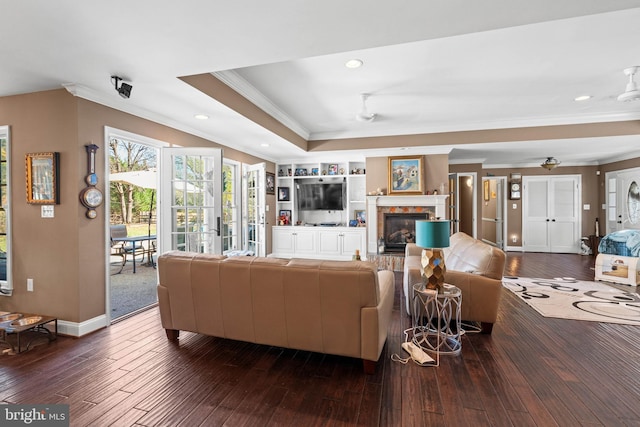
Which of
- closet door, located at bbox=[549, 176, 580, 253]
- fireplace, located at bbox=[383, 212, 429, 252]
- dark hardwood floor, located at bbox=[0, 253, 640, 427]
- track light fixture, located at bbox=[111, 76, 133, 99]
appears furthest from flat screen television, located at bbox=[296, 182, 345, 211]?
closet door, located at bbox=[549, 176, 580, 253]

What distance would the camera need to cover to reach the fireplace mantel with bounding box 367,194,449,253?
601cm

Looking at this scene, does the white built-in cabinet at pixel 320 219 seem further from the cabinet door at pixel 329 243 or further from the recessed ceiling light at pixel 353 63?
the recessed ceiling light at pixel 353 63

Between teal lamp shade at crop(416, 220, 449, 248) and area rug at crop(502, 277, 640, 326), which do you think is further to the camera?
area rug at crop(502, 277, 640, 326)

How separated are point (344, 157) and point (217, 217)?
3.56 metres

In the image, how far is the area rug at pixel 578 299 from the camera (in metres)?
3.30

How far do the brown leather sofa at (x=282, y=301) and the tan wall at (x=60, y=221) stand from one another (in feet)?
3.20

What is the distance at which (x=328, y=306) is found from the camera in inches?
84.5

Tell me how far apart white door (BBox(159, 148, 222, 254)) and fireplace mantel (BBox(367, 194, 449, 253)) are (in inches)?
135

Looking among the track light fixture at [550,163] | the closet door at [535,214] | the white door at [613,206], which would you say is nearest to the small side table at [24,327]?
the track light fixture at [550,163]

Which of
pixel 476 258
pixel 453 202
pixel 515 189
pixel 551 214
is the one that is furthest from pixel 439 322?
pixel 551 214

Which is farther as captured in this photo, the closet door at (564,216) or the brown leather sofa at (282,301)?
the closet door at (564,216)

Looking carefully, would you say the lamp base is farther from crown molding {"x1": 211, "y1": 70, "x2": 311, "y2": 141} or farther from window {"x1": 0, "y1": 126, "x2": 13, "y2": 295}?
window {"x1": 0, "y1": 126, "x2": 13, "y2": 295}

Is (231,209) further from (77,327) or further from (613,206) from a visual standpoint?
(613,206)

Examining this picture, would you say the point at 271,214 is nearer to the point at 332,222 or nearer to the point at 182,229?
the point at 332,222
